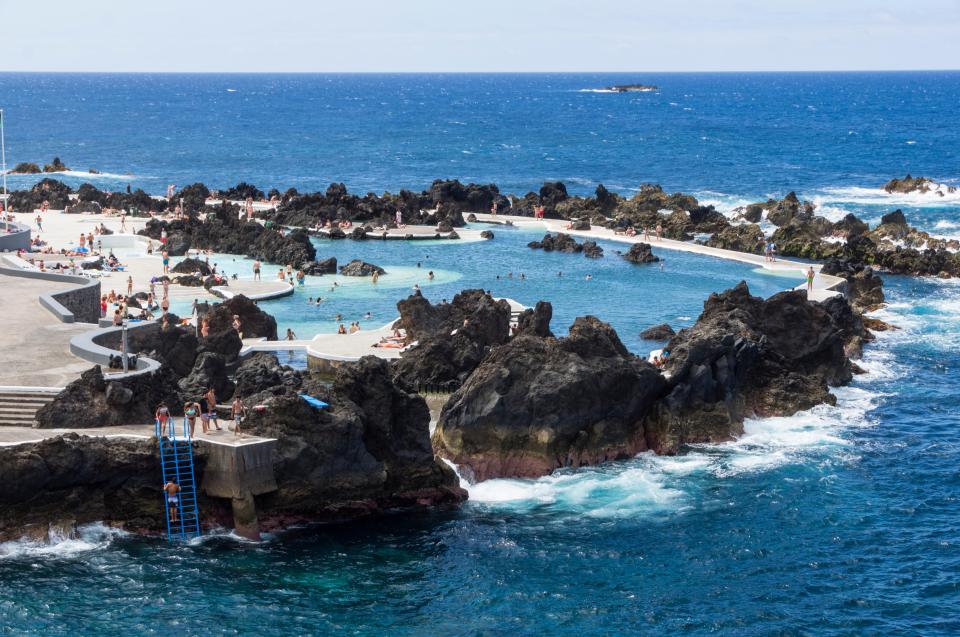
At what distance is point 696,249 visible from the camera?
102438mm

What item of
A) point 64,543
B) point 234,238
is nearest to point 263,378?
point 64,543

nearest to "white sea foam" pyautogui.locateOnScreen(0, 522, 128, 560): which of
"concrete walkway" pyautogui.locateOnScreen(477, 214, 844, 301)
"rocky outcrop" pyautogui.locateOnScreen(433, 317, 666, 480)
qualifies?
"rocky outcrop" pyautogui.locateOnScreen(433, 317, 666, 480)

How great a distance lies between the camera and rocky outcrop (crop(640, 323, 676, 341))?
67.6 metres

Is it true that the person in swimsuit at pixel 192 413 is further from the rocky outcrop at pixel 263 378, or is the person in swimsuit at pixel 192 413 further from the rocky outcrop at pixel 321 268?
the rocky outcrop at pixel 321 268

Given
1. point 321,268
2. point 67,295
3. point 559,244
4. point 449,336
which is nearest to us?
point 449,336

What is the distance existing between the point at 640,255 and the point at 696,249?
7.56 m

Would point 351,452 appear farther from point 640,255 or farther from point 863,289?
point 640,255

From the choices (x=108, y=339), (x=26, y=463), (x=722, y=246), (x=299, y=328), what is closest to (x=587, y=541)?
(x=26, y=463)

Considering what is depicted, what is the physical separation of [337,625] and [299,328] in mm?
36736

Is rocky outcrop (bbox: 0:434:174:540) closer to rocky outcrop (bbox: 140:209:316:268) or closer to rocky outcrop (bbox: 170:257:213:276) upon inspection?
rocky outcrop (bbox: 170:257:213:276)

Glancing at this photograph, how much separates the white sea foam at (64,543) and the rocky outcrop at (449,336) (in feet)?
42.8

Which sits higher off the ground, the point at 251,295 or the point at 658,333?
the point at 251,295

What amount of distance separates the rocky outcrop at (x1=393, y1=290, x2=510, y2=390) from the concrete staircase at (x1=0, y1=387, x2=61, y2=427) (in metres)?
12.5

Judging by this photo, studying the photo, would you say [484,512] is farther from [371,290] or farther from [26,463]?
[371,290]
